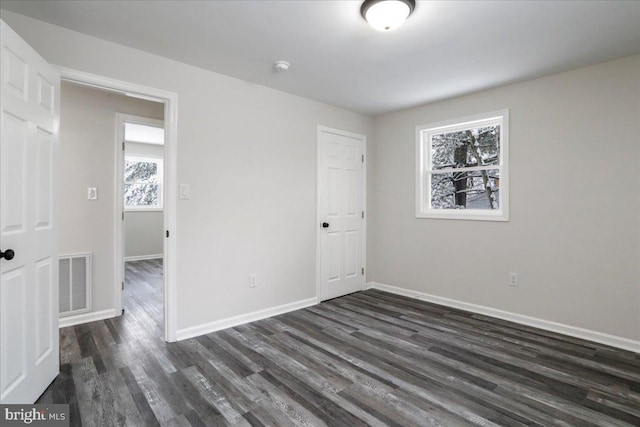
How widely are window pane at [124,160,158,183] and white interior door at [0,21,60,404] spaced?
5442mm

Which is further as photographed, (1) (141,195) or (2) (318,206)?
(1) (141,195)

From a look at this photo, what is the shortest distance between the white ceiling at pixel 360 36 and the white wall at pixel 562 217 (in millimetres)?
308

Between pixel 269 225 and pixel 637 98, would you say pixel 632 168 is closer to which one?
pixel 637 98

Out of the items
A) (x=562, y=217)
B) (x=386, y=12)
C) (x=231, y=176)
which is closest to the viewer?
(x=386, y=12)

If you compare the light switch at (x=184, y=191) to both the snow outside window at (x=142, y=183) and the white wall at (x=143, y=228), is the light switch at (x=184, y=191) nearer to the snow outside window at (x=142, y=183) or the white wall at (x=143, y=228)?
the white wall at (x=143, y=228)

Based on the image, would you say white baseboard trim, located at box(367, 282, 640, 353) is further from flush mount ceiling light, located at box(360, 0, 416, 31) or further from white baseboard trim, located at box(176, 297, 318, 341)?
flush mount ceiling light, located at box(360, 0, 416, 31)

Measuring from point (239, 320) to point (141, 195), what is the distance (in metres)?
5.30

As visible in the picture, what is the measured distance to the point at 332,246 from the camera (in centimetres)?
419

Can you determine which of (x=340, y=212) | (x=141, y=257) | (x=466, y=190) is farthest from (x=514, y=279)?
(x=141, y=257)

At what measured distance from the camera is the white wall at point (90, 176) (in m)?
3.24

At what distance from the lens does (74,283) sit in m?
3.24

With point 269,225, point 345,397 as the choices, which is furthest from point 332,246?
point 345,397

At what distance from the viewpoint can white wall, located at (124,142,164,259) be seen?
6.82 metres

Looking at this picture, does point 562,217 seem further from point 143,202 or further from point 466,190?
point 143,202
